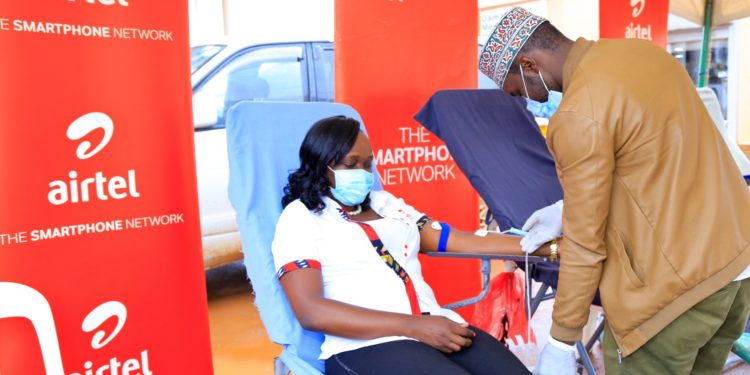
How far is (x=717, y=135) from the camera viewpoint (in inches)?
60.3

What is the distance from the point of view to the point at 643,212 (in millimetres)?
1463

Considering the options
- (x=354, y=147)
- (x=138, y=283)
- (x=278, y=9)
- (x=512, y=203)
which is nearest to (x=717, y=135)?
(x=354, y=147)

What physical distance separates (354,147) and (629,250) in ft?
2.91

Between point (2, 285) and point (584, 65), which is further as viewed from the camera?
point (2, 285)

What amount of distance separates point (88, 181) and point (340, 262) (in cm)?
73

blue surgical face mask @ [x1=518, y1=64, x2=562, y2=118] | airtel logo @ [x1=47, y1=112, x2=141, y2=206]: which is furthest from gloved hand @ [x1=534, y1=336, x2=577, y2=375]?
airtel logo @ [x1=47, y1=112, x2=141, y2=206]

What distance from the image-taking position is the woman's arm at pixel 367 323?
179 cm

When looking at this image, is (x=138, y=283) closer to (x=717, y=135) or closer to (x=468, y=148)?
(x=468, y=148)

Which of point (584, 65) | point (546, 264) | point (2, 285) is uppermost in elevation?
point (584, 65)

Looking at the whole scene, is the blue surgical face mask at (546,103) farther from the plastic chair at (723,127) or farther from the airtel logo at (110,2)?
the plastic chair at (723,127)

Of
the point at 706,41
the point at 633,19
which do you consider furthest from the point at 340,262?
the point at 706,41

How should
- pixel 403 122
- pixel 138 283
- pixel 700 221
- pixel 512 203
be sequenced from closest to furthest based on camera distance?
pixel 700 221, pixel 138 283, pixel 512 203, pixel 403 122

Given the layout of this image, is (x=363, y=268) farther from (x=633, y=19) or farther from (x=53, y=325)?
(x=633, y=19)

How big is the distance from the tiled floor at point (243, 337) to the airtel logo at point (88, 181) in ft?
4.98
